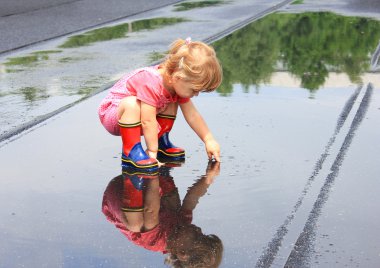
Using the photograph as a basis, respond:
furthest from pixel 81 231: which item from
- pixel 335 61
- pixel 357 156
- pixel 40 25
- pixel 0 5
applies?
pixel 0 5

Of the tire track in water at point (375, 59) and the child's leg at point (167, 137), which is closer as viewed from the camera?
the child's leg at point (167, 137)

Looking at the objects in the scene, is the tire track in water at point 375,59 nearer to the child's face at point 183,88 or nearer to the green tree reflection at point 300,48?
the green tree reflection at point 300,48

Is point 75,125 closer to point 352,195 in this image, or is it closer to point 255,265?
point 352,195

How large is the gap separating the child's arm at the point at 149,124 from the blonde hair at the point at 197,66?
0.81 ft

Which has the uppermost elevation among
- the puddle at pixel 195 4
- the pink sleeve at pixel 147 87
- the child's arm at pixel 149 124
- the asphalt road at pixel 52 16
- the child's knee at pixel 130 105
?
the pink sleeve at pixel 147 87

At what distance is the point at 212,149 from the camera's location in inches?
209

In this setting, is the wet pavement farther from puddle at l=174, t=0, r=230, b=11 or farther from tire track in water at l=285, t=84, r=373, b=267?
puddle at l=174, t=0, r=230, b=11

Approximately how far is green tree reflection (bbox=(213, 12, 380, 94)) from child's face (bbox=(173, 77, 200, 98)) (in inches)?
89.0

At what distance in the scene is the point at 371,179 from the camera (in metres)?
4.96

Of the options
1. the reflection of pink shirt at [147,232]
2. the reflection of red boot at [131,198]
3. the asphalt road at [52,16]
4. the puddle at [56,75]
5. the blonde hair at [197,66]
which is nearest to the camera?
the reflection of pink shirt at [147,232]

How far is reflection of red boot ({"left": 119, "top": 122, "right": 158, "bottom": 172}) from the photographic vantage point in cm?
513

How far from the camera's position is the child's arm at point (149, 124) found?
5.12 meters

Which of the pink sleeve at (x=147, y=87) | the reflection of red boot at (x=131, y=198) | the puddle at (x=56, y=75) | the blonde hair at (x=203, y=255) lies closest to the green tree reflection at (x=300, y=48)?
the puddle at (x=56, y=75)

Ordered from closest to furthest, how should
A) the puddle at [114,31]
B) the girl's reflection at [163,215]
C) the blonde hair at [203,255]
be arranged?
the blonde hair at [203,255], the girl's reflection at [163,215], the puddle at [114,31]
